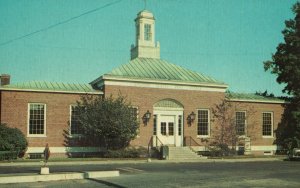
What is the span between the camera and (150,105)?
34.2 m

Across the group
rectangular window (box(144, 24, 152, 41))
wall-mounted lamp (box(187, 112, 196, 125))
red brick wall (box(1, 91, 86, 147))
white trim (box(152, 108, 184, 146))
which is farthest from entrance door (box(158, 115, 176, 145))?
rectangular window (box(144, 24, 152, 41))

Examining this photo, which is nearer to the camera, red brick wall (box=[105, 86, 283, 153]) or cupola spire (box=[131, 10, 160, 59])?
red brick wall (box=[105, 86, 283, 153])

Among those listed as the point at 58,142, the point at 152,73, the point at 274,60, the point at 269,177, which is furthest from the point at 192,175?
the point at 274,60

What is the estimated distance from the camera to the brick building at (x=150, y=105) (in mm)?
30891

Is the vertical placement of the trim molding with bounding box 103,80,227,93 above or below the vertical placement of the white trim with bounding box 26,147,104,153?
above

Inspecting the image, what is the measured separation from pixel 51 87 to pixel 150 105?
7886 millimetres

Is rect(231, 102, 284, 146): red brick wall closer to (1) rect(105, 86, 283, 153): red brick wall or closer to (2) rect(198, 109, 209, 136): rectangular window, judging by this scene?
(1) rect(105, 86, 283, 153): red brick wall

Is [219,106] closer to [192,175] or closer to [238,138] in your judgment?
[238,138]

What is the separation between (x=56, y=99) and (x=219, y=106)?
542 inches

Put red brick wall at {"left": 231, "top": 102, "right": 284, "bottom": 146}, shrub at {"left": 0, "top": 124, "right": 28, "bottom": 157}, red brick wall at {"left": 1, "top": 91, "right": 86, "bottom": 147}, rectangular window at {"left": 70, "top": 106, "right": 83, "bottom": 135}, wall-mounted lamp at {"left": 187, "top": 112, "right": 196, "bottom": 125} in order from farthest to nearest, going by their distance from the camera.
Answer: red brick wall at {"left": 231, "top": 102, "right": 284, "bottom": 146} < wall-mounted lamp at {"left": 187, "top": 112, "right": 196, "bottom": 125} < rectangular window at {"left": 70, "top": 106, "right": 83, "bottom": 135} < red brick wall at {"left": 1, "top": 91, "right": 86, "bottom": 147} < shrub at {"left": 0, "top": 124, "right": 28, "bottom": 157}

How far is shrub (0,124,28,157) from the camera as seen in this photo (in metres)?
27.3

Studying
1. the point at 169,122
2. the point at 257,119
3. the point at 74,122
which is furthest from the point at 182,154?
the point at 257,119

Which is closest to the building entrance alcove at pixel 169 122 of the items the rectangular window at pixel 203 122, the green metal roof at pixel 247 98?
the rectangular window at pixel 203 122

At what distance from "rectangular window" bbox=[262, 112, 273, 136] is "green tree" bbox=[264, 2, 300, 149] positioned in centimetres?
78
